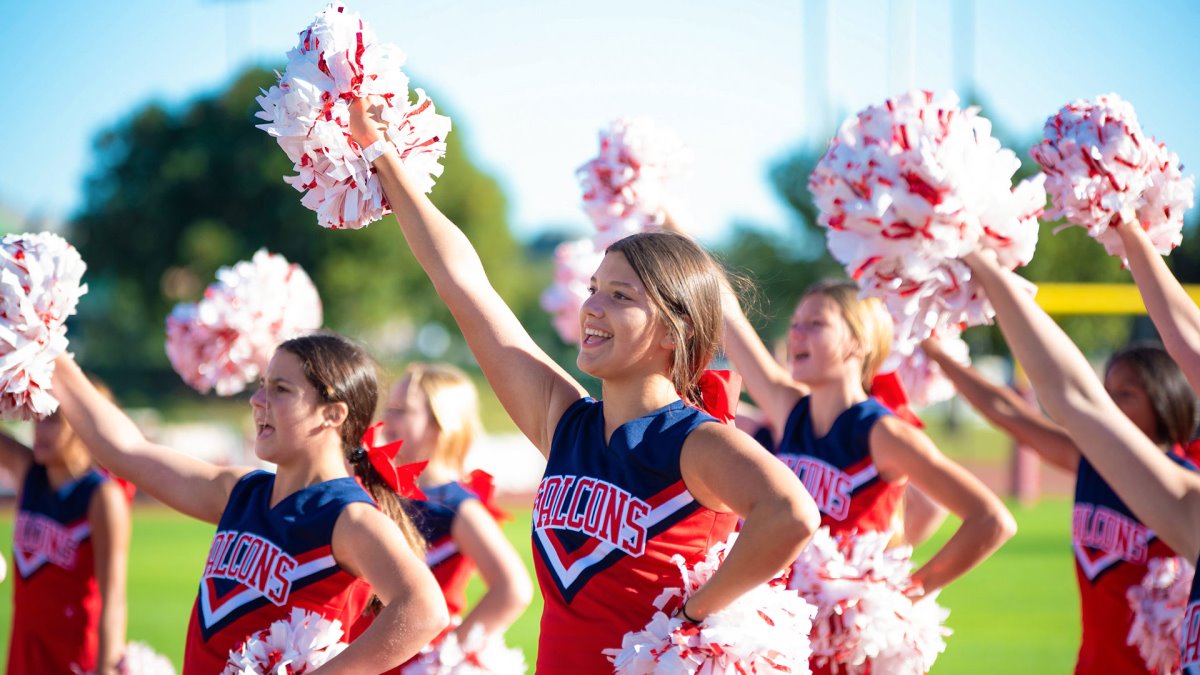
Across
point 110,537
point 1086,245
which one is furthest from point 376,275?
point 110,537

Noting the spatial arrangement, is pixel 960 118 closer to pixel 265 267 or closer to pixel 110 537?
pixel 265 267

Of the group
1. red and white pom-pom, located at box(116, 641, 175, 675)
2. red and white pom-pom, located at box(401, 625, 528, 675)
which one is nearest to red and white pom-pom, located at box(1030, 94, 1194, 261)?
red and white pom-pom, located at box(401, 625, 528, 675)

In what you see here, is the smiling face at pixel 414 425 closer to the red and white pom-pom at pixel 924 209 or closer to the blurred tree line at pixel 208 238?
the red and white pom-pom at pixel 924 209

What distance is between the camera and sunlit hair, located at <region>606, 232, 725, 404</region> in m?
2.38

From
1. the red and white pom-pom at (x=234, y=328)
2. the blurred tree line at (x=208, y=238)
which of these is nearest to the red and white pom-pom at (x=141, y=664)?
the red and white pom-pom at (x=234, y=328)

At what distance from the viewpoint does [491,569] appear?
3941 millimetres

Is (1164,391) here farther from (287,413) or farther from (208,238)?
(208,238)

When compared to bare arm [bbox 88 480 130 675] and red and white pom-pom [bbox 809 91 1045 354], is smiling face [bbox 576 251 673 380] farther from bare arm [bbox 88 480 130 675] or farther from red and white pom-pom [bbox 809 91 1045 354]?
bare arm [bbox 88 480 130 675]

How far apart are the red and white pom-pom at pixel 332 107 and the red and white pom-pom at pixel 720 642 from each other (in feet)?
3.18

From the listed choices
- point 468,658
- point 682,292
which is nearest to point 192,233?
point 468,658

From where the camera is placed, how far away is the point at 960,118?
7.02 ft

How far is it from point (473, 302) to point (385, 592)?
0.68 meters

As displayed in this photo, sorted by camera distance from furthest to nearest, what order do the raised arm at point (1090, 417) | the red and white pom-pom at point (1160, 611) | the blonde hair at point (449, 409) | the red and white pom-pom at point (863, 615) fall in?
the blonde hair at point (449, 409)
the red and white pom-pom at point (1160, 611)
the red and white pom-pom at point (863, 615)
the raised arm at point (1090, 417)

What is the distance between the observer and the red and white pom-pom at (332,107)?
8.08 feet
